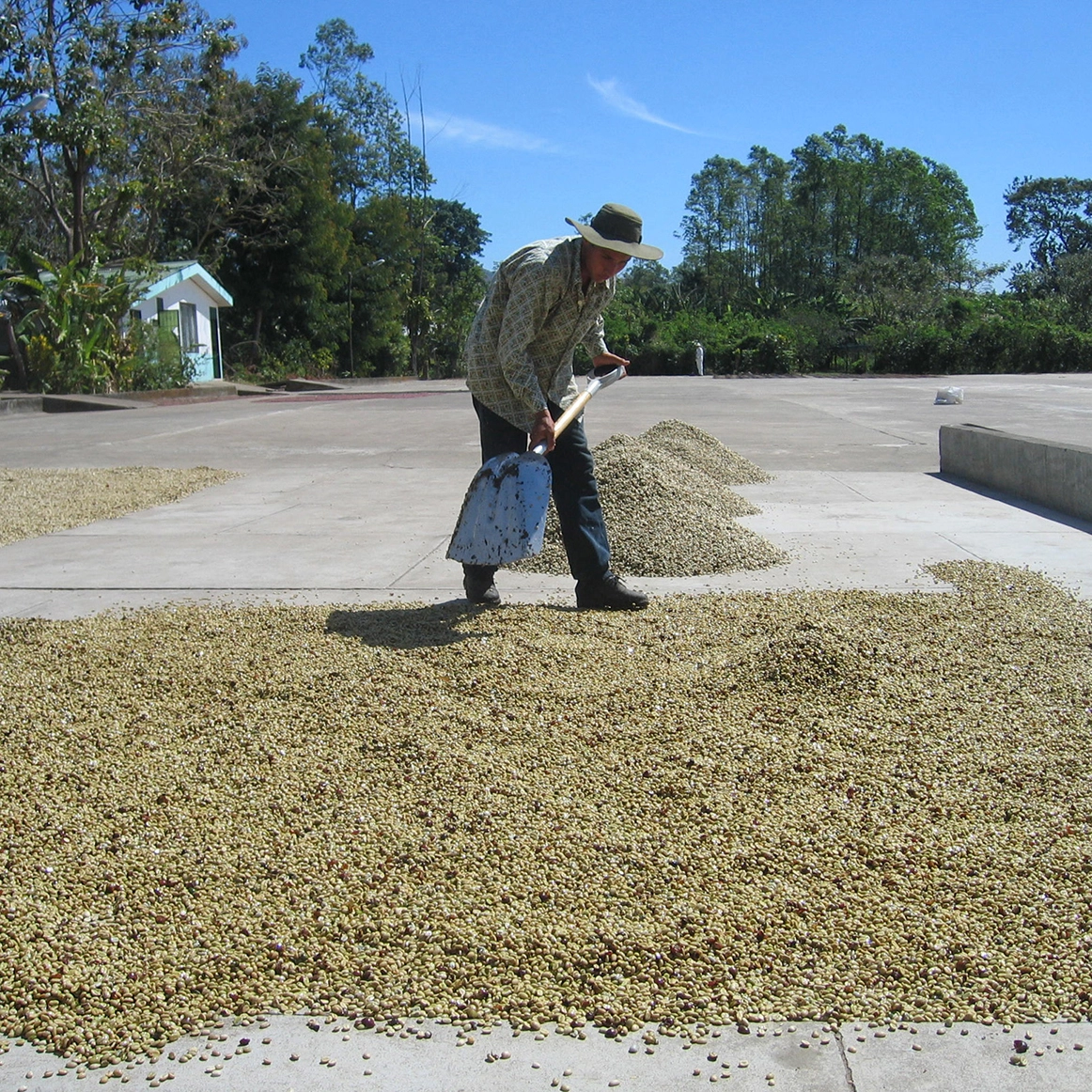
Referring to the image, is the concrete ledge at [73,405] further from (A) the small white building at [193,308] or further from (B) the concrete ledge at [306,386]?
(B) the concrete ledge at [306,386]

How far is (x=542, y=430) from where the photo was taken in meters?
4.87

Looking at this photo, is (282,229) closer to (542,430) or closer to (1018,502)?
(1018,502)

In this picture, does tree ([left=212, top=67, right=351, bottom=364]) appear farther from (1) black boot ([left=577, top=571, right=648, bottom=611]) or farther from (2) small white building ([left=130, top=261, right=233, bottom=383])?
(1) black boot ([left=577, top=571, right=648, bottom=611])

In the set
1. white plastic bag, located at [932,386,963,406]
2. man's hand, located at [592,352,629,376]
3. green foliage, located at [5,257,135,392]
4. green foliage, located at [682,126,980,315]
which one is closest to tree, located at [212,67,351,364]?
green foliage, located at [5,257,135,392]

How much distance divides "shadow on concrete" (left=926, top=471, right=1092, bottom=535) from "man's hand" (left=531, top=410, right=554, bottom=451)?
4439 mm

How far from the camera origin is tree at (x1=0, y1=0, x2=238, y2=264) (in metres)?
24.1

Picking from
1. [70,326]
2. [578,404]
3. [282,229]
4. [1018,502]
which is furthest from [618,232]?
[282,229]

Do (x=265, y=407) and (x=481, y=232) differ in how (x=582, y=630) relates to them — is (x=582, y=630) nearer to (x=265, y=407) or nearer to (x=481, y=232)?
(x=265, y=407)

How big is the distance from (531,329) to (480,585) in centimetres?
126

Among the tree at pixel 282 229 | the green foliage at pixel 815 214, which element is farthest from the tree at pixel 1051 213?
the tree at pixel 282 229

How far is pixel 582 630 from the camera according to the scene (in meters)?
5.01

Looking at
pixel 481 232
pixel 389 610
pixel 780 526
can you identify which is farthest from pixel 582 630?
pixel 481 232

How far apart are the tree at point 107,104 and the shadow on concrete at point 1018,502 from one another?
1985 centimetres

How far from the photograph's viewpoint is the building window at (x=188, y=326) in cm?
3148
